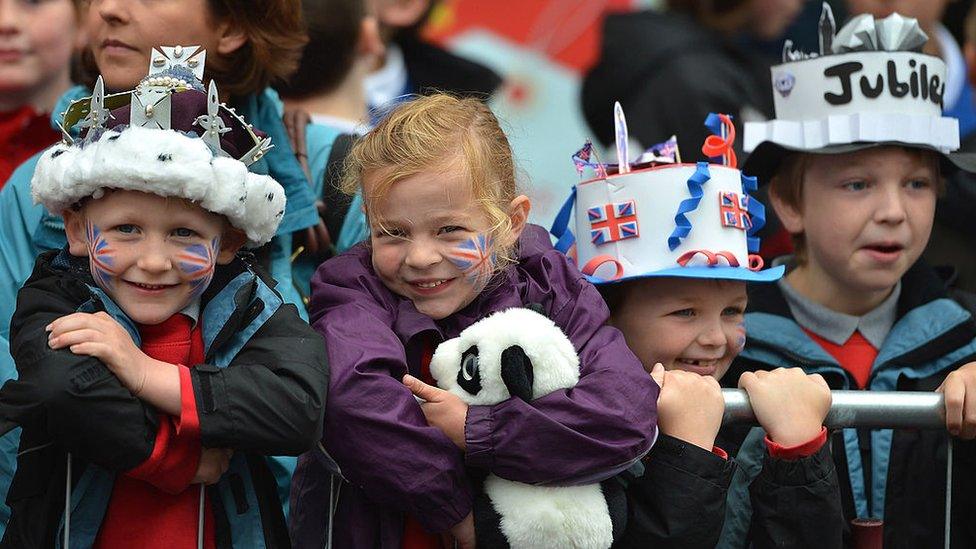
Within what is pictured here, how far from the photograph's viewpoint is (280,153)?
3.90m

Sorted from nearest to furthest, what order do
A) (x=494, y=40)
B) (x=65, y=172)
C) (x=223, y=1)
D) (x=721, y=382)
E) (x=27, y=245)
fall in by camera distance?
1. (x=65, y=172)
2. (x=27, y=245)
3. (x=223, y=1)
4. (x=721, y=382)
5. (x=494, y=40)

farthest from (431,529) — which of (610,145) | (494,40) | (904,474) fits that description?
(494,40)

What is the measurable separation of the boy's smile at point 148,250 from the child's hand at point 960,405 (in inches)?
69.6

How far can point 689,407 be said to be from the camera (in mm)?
3389

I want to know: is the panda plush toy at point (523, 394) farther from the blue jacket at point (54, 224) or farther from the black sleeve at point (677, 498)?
the blue jacket at point (54, 224)

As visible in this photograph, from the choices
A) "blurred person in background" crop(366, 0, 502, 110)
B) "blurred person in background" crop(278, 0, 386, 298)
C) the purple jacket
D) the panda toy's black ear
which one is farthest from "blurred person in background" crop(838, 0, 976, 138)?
the panda toy's black ear

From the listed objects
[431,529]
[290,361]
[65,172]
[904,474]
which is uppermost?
[65,172]

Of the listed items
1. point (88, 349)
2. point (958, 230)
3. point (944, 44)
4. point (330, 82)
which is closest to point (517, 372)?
point (88, 349)

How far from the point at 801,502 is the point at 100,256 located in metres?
1.67

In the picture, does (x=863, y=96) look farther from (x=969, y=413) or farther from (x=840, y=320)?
(x=969, y=413)

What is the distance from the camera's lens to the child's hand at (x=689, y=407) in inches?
132

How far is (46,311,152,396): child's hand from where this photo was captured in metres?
2.89

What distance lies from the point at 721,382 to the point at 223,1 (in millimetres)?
1674

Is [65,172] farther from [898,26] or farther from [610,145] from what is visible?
[610,145]
